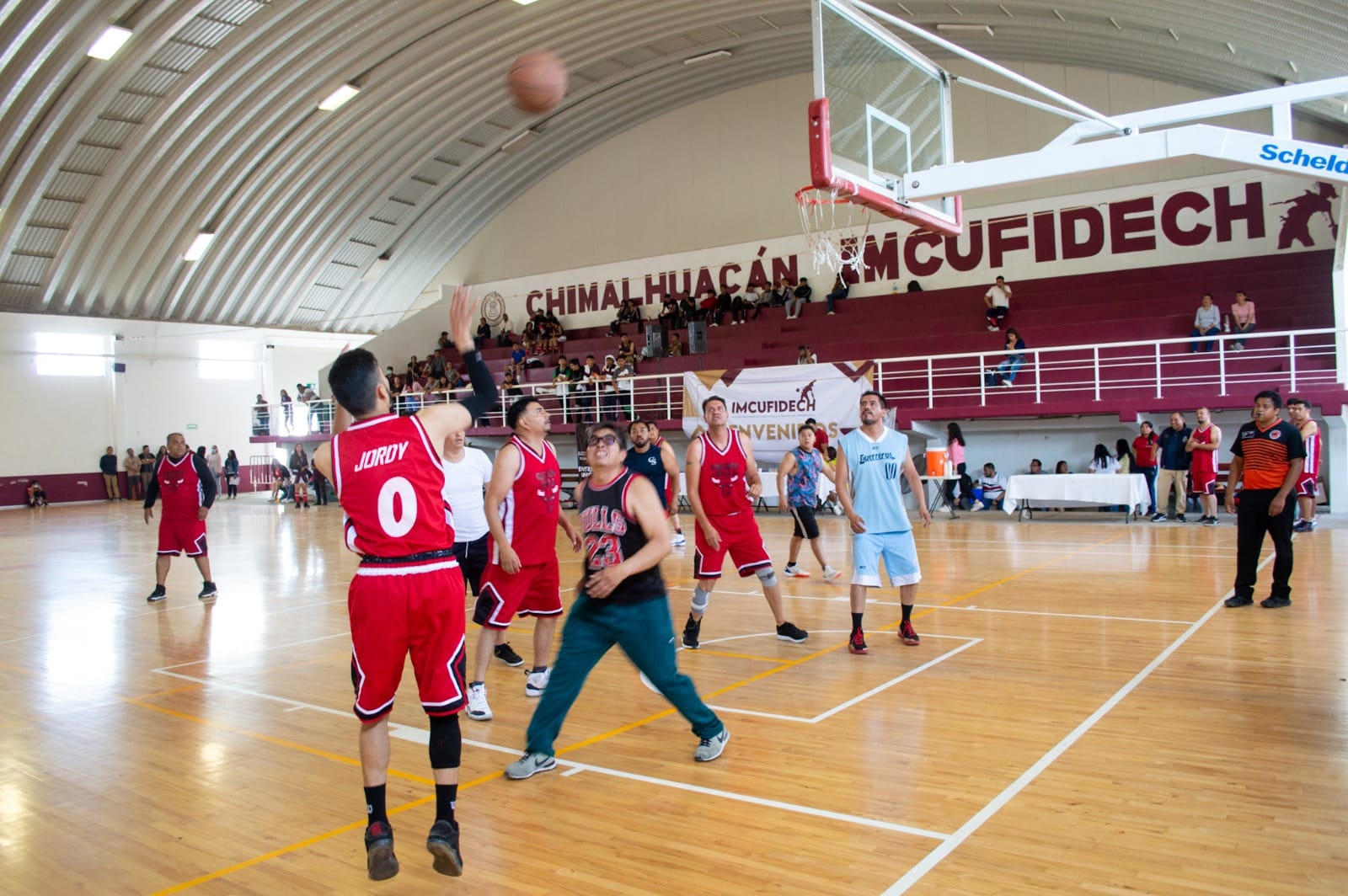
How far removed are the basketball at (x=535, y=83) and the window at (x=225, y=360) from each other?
27082 millimetres

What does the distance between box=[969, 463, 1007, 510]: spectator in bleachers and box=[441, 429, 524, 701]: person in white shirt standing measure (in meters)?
13.8

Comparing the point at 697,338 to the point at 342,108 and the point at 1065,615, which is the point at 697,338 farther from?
the point at 1065,615

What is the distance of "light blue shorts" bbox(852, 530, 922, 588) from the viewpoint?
7.44 metres

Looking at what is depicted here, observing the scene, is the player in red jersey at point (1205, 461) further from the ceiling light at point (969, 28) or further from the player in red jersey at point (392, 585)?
the player in red jersey at point (392, 585)

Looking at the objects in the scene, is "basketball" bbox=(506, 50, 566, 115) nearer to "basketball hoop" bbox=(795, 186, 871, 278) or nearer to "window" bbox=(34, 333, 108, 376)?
"basketball hoop" bbox=(795, 186, 871, 278)

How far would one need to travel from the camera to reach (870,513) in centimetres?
746

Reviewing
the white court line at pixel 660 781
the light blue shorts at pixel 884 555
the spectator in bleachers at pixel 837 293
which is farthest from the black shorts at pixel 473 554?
the spectator in bleachers at pixel 837 293

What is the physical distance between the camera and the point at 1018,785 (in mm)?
4684

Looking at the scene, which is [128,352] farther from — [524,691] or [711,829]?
[711,829]

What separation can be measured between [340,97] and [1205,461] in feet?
68.4

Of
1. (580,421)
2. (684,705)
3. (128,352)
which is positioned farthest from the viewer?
(128,352)

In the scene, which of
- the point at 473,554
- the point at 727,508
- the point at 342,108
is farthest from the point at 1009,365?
the point at 342,108

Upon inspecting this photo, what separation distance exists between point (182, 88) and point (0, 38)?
13.5 ft

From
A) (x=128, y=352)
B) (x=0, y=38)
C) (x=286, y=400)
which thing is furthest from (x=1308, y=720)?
(x=128, y=352)
